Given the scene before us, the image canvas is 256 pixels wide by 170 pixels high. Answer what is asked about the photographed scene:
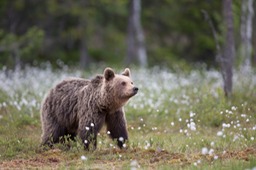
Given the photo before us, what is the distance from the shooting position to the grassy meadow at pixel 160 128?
794 cm

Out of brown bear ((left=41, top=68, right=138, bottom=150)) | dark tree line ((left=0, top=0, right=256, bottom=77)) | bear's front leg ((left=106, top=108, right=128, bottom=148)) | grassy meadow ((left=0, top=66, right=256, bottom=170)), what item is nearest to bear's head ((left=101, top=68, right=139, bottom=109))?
brown bear ((left=41, top=68, right=138, bottom=150))

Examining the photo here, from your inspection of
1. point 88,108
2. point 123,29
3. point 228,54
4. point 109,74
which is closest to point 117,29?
point 123,29

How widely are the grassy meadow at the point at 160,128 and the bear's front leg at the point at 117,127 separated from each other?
16 centimetres

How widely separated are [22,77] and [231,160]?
1102 centimetres

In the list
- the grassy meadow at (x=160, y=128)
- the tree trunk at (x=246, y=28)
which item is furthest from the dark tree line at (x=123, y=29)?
the grassy meadow at (x=160, y=128)

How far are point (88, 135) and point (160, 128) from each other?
3488 mm

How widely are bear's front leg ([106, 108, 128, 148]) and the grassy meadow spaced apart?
0.16 m

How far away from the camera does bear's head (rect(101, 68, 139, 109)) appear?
29.0 feet

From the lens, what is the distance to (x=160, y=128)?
12.1 metres

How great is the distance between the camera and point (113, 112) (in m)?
9.14

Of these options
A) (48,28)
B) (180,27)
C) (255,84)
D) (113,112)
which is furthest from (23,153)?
(180,27)

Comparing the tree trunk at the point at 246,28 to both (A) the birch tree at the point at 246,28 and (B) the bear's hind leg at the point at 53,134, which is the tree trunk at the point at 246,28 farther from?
(B) the bear's hind leg at the point at 53,134

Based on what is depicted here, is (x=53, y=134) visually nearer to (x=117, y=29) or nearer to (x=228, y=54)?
(x=228, y=54)

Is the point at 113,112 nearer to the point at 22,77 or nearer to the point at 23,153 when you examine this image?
the point at 23,153
